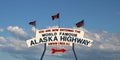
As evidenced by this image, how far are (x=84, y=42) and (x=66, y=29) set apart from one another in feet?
9.14

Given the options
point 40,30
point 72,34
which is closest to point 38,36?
point 40,30

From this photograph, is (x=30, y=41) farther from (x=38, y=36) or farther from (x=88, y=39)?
(x=88, y=39)

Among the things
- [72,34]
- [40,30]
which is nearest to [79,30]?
[72,34]

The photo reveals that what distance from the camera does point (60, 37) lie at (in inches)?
2096

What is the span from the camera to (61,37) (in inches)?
2096

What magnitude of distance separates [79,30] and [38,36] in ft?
17.3

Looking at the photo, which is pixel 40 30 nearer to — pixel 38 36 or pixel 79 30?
pixel 38 36

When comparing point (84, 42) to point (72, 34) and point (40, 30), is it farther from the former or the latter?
point (40, 30)

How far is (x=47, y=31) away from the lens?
5316 centimetres

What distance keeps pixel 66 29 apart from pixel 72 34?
99cm

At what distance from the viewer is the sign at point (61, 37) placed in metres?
52.9

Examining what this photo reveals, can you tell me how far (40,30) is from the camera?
2096 inches

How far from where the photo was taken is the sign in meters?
52.9

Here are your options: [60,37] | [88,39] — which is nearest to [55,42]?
[60,37]
